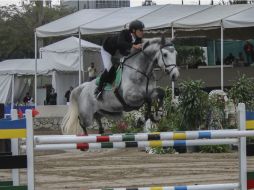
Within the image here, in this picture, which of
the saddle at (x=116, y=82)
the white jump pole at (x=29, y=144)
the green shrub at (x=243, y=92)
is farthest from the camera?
the green shrub at (x=243, y=92)

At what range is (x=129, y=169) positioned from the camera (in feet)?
42.4

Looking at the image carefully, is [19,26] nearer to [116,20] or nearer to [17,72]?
[17,72]

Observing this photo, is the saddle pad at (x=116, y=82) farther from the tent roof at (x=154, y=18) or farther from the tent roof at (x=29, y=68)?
the tent roof at (x=29, y=68)

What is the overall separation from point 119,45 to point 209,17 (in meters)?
10.2

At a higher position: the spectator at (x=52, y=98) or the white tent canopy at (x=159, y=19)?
the white tent canopy at (x=159, y=19)

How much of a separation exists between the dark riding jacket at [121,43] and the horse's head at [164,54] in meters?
0.22

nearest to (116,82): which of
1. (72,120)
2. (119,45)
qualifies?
(119,45)

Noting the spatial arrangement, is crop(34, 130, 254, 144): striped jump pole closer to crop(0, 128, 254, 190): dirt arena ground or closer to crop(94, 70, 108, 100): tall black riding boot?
crop(0, 128, 254, 190): dirt arena ground

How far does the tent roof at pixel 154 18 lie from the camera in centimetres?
2023

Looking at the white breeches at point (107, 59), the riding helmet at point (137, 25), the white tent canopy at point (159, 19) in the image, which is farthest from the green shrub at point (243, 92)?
the riding helmet at point (137, 25)

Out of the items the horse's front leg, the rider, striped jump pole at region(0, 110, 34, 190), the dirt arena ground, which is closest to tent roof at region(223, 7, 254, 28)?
the dirt arena ground

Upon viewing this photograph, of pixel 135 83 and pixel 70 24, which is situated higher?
pixel 70 24

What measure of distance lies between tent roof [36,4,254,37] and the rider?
8832mm

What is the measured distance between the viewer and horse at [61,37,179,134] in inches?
413
